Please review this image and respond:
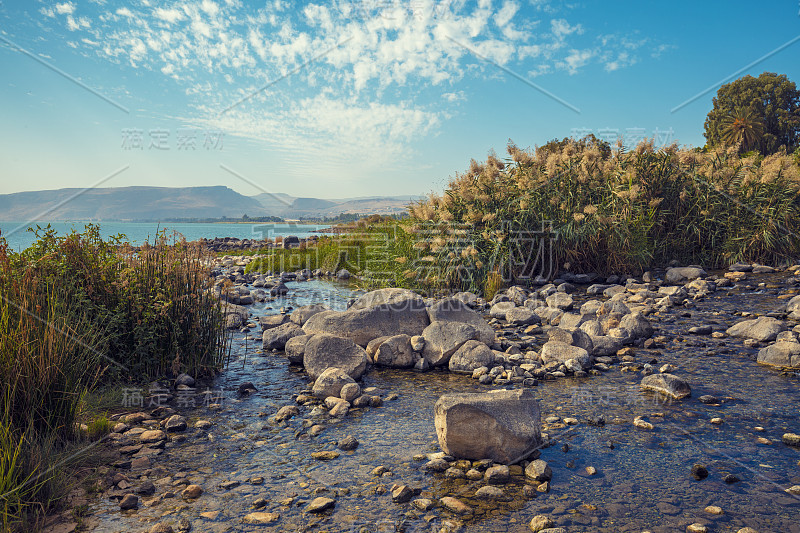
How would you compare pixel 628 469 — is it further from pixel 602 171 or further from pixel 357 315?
pixel 602 171

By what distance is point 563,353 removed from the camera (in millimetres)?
6863

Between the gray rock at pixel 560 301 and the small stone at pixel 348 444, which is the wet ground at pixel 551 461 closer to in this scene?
the small stone at pixel 348 444

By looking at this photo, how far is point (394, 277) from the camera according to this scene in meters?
13.7

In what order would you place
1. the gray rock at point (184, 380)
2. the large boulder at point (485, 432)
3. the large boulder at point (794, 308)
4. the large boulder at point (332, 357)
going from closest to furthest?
the large boulder at point (485, 432), the gray rock at point (184, 380), the large boulder at point (332, 357), the large boulder at point (794, 308)

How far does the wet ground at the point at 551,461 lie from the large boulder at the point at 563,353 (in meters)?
0.38

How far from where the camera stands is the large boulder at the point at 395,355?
7.18 m

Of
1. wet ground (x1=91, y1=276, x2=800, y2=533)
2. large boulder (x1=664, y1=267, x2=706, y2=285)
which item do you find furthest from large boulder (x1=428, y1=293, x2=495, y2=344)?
large boulder (x1=664, y1=267, x2=706, y2=285)

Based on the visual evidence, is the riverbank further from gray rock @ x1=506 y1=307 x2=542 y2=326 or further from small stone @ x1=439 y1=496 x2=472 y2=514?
gray rock @ x1=506 y1=307 x2=542 y2=326

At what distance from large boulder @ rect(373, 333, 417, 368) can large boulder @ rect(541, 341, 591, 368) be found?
2.03 meters

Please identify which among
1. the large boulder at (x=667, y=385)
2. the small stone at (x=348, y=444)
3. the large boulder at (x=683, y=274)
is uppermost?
the large boulder at (x=683, y=274)

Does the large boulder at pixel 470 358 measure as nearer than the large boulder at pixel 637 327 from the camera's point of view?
Yes

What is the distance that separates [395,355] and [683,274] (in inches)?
373

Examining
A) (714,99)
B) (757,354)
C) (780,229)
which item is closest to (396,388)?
(757,354)

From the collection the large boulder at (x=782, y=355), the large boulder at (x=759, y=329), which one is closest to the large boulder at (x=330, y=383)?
the large boulder at (x=782, y=355)
